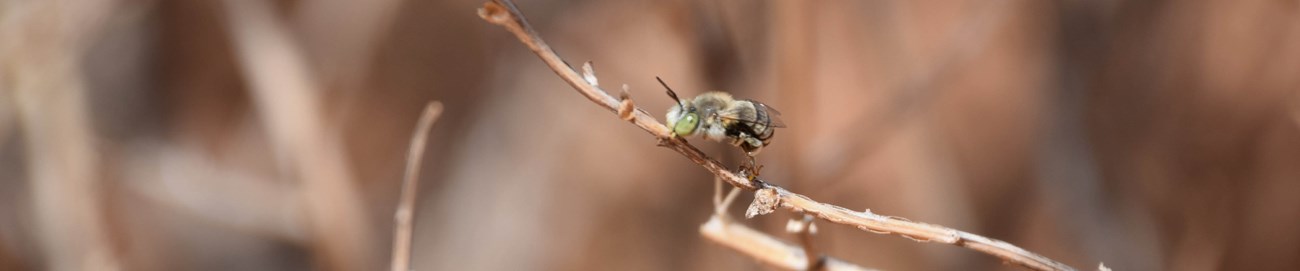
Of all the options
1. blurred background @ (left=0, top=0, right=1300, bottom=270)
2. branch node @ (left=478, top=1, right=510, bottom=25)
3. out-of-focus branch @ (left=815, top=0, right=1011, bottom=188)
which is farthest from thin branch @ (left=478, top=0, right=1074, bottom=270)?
out-of-focus branch @ (left=815, top=0, right=1011, bottom=188)

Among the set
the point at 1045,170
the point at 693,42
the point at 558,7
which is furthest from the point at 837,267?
the point at 558,7

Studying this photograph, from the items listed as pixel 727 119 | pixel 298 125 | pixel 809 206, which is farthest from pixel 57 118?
pixel 809 206

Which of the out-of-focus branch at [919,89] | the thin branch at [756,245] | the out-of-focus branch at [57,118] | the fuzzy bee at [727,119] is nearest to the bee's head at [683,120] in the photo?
the fuzzy bee at [727,119]

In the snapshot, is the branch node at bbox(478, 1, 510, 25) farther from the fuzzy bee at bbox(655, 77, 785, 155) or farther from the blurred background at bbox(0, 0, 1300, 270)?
the blurred background at bbox(0, 0, 1300, 270)

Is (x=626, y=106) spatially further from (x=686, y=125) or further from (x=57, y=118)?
(x=57, y=118)

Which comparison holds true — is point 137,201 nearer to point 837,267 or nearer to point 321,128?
point 321,128

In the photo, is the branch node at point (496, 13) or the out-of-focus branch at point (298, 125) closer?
the branch node at point (496, 13)

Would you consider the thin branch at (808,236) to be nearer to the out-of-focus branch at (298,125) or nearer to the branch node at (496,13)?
the branch node at (496,13)
